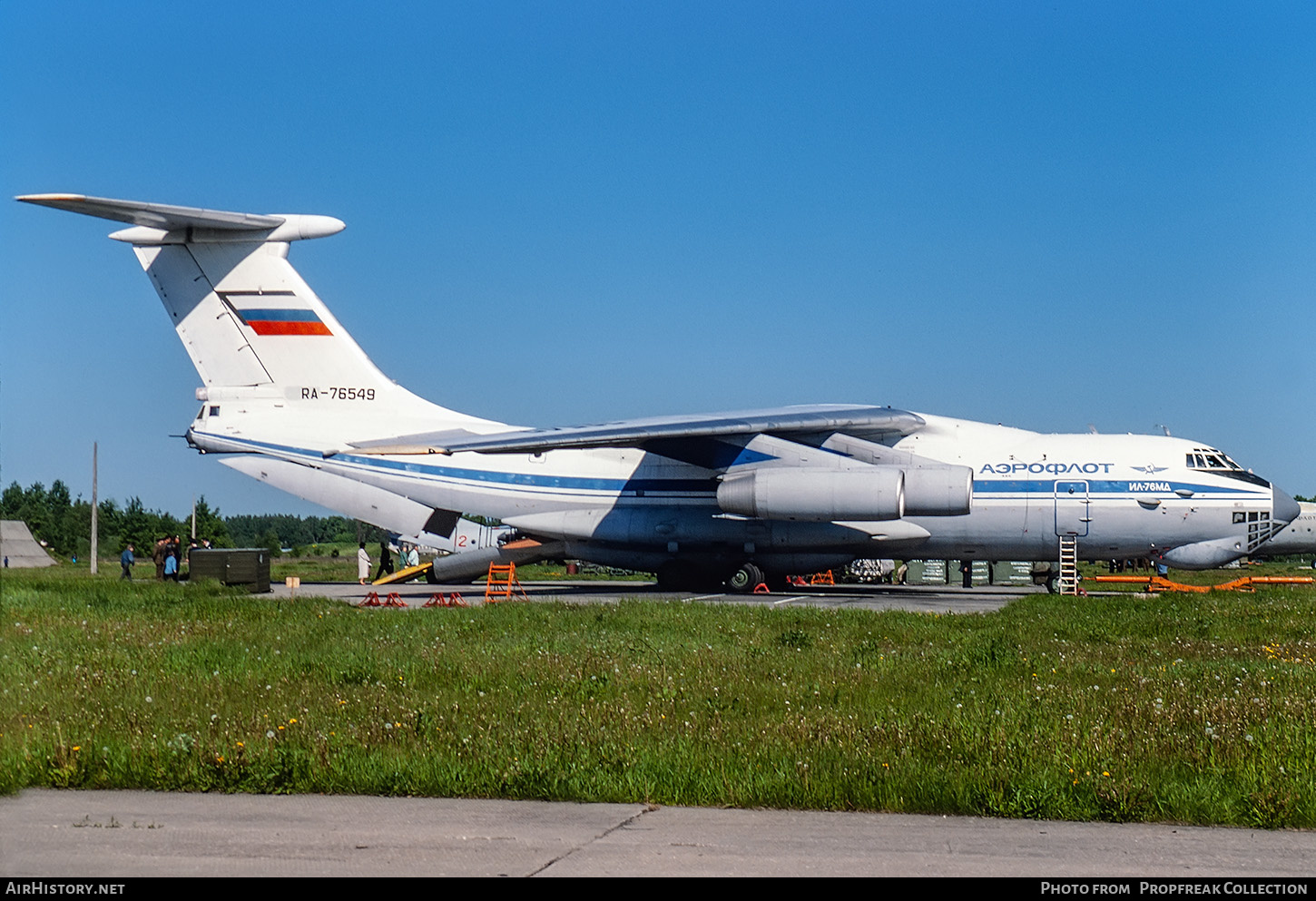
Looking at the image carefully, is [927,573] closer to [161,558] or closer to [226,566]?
[161,558]

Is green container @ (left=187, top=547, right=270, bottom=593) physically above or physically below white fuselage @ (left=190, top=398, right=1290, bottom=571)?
below

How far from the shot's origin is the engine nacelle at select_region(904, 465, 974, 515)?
76.3ft

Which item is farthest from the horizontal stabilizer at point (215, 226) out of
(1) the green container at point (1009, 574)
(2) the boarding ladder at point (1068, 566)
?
(1) the green container at point (1009, 574)

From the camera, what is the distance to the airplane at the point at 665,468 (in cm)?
2402

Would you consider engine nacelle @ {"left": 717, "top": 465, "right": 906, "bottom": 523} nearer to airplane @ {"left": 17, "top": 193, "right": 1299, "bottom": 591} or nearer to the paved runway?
airplane @ {"left": 17, "top": 193, "right": 1299, "bottom": 591}

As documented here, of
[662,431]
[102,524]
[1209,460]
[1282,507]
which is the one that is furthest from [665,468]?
[102,524]

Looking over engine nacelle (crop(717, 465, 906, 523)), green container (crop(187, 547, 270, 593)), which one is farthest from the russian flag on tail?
engine nacelle (crop(717, 465, 906, 523))

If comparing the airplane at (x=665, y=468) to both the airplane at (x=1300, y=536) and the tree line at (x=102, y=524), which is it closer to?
the tree line at (x=102, y=524)

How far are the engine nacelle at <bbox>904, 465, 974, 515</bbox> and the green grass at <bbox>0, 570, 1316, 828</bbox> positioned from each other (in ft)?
27.4

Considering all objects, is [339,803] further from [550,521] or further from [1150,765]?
[550,521]

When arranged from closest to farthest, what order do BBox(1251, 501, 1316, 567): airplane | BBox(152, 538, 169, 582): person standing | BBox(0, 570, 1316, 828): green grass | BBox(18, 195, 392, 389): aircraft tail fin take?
BBox(0, 570, 1316, 828): green grass, BBox(18, 195, 392, 389): aircraft tail fin, BBox(152, 538, 169, 582): person standing, BBox(1251, 501, 1316, 567): airplane

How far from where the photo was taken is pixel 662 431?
78.6 feet

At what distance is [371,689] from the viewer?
978cm

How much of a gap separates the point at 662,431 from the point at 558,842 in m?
18.4
